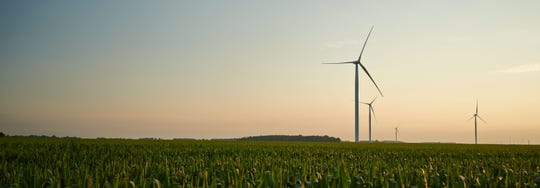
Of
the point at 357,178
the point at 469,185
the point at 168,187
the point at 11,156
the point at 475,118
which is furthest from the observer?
the point at 475,118

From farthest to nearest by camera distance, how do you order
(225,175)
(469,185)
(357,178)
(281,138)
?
(281,138), (225,175), (469,185), (357,178)

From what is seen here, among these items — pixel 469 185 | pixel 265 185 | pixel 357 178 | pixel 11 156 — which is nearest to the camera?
pixel 265 185

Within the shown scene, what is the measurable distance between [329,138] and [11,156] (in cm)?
18572

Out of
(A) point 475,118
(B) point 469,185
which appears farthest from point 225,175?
(A) point 475,118

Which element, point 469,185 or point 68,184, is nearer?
point 68,184

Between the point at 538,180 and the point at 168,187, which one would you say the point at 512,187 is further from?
the point at 168,187

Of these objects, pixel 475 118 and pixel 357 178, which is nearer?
pixel 357 178

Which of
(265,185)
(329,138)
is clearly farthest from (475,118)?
(265,185)

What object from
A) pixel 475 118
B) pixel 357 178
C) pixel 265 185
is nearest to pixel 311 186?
pixel 265 185

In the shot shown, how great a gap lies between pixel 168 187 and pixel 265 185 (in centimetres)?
122

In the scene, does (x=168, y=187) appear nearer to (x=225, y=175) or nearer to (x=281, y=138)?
(x=225, y=175)

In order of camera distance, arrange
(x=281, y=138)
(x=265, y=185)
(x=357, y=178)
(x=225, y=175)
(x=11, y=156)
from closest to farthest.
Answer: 1. (x=265, y=185)
2. (x=357, y=178)
3. (x=225, y=175)
4. (x=11, y=156)
5. (x=281, y=138)

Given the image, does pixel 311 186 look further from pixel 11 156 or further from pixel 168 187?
pixel 11 156

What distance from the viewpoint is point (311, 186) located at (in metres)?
5.77
